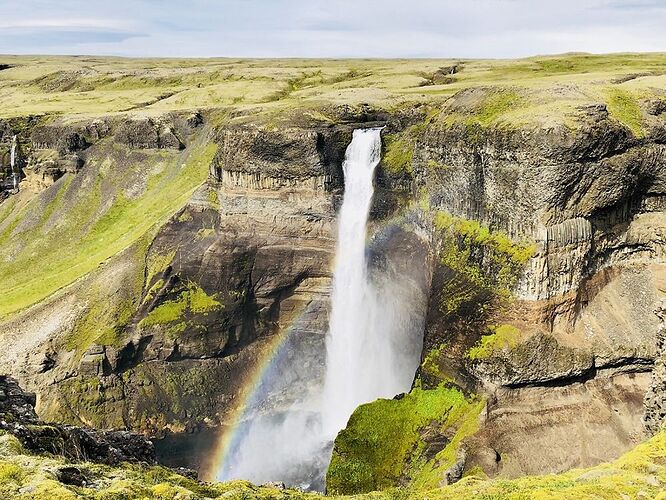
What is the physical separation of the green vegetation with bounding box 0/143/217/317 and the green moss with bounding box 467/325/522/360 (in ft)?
145

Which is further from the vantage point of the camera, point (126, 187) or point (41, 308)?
point (126, 187)

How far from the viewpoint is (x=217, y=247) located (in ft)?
201

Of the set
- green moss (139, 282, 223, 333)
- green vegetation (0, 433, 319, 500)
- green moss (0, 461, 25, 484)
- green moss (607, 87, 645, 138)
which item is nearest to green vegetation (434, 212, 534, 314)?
green moss (607, 87, 645, 138)

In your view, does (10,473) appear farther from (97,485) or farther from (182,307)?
(182,307)

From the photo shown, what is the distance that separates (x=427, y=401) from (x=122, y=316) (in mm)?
35206

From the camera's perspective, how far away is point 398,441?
128 feet

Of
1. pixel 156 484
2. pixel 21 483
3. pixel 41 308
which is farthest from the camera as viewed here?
pixel 41 308

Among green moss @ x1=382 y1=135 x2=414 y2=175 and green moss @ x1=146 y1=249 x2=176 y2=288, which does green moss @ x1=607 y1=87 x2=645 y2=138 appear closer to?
green moss @ x1=382 y1=135 x2=414 y2=175

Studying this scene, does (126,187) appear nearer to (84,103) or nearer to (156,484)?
(84,103)

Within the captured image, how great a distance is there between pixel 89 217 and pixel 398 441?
64734 mm

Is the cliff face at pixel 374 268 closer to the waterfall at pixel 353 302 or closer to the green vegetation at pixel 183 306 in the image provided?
the green vegetation at pixel 183 306

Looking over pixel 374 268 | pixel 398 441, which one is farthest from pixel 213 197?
pixel 398 441

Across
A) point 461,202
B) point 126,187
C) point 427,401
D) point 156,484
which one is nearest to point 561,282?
point 461,202

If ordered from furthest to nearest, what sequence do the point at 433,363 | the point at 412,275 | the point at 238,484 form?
1. the point at 412,275
2. the point at 433,363
3. the point at 238,484
